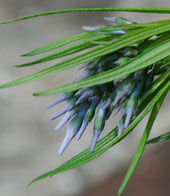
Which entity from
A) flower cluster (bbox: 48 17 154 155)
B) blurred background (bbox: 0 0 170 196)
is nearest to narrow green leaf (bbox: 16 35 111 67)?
flower cluster (bbox: 48 17 154 155)

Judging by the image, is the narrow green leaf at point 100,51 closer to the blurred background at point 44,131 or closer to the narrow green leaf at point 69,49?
the narrow green leaf at point 69,49

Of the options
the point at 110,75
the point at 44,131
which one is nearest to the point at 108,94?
the point at 110,75

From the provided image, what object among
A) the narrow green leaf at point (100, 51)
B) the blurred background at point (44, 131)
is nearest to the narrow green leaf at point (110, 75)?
the narrow green leaf at point (100, 51)

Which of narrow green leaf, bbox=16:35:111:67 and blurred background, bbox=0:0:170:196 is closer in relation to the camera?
narrow green leaf, bbox=16:35:111:67

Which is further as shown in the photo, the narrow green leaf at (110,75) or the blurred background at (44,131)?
the blurred background at (44,131)

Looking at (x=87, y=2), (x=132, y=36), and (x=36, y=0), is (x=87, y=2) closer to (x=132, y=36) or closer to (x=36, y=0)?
(x=36, y=0)

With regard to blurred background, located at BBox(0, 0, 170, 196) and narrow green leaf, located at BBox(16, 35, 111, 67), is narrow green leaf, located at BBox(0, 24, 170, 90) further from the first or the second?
blurred background, located at BBox(0, 0, 170, 196)

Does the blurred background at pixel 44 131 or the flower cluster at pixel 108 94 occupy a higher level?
the flower cluster at pixel 108 94

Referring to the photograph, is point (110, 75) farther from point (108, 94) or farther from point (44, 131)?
point (44, 131)
